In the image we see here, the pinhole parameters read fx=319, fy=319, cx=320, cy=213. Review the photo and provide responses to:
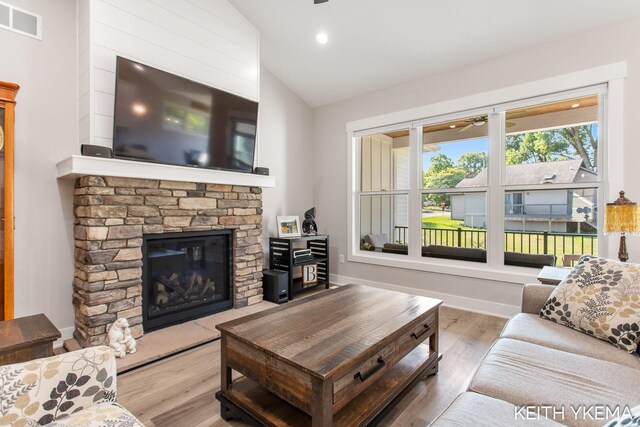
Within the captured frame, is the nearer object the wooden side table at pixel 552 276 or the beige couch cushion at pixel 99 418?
the beige couch cushion at pixel 99 418

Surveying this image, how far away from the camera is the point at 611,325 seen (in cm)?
161

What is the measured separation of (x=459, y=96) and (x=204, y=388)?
361cm

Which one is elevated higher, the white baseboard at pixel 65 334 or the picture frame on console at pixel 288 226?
the picture frame on console at pixel 288 226

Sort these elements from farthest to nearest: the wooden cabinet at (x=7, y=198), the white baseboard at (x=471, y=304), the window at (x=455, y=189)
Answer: the window at (x=455, y=189)
the white baseboard at (x=471, y=304)
the wooden cabinet at (x=7, y=198)

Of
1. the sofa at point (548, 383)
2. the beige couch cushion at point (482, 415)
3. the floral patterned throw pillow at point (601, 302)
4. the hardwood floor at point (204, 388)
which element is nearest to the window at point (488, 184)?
the hardwood floor at point (204, 388)

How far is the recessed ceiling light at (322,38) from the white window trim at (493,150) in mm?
1147

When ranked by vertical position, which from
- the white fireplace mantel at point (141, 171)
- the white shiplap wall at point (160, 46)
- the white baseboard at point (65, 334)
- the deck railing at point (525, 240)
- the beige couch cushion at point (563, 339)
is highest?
the white shiplap wall at point (160, 46)

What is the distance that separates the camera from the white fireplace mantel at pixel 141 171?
7.55ft

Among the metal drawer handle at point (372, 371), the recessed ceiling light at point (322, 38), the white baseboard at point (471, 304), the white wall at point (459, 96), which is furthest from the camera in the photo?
the recessed ceiling light at point (322, 38)

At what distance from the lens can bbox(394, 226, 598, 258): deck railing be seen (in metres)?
2.99

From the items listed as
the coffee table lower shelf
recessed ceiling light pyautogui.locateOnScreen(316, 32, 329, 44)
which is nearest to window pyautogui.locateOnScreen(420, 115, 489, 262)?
recessed ceiling light pyautogui.locateOnScreen(316, 32, 329, 44)

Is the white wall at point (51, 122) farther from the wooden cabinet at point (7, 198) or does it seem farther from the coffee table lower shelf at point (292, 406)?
the coffee table lower shelf at point (292, 406)

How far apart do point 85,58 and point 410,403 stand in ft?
11.3

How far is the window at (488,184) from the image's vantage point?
9.75ft
